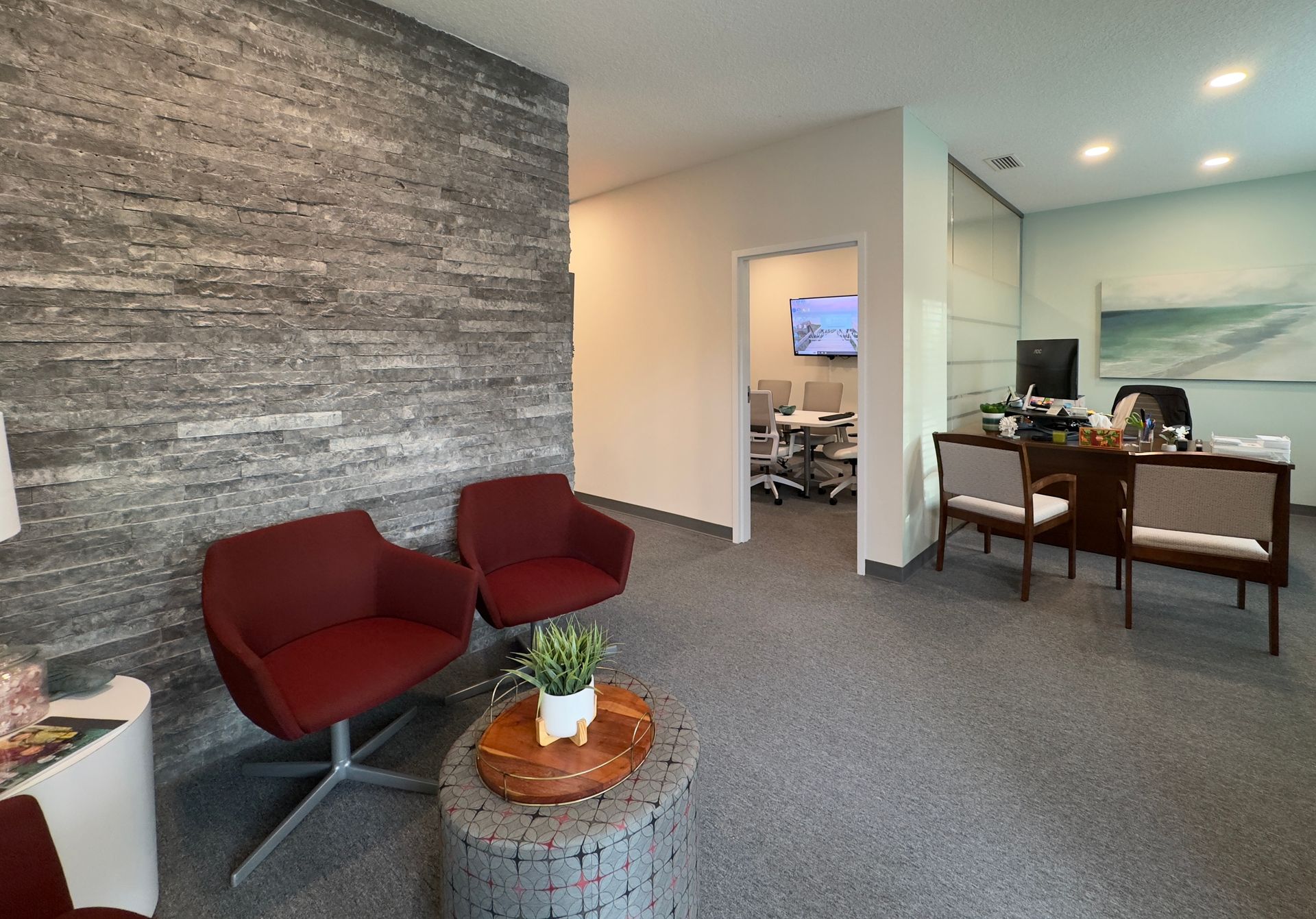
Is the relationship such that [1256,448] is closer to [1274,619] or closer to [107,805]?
[1274,619]

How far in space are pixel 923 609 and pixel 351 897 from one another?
303 cm

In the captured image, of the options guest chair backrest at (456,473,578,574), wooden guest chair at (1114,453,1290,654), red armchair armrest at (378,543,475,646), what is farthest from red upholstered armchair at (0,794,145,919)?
wooden guest chair at (1114,453,1290,654)

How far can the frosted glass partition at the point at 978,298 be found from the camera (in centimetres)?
494

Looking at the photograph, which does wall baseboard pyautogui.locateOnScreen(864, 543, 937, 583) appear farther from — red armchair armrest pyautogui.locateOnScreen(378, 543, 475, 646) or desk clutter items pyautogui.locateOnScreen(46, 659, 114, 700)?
desk clutter items pyautogui.locateOnScreen(46, 659, 114, 700)

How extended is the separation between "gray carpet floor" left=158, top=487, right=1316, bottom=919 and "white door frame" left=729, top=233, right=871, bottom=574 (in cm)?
88

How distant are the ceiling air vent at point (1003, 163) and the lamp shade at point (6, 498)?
18.3 feet

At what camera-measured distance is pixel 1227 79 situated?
3.57m

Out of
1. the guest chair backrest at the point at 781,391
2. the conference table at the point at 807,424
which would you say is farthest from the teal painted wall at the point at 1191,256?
the guest chair backrest at the point at 781,391

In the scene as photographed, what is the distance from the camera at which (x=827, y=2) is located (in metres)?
2.77

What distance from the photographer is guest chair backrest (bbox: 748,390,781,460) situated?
634 cm

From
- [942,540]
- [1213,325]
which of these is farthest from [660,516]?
[1213,325]

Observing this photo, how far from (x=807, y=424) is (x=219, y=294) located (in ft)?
16.1

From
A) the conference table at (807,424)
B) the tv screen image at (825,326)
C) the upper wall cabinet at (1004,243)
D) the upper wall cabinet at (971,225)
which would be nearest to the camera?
the upper wall cabinet at (971,225)

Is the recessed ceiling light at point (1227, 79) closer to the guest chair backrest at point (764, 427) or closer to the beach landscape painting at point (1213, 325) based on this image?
the beach landscape painting at point (1213, 325)
